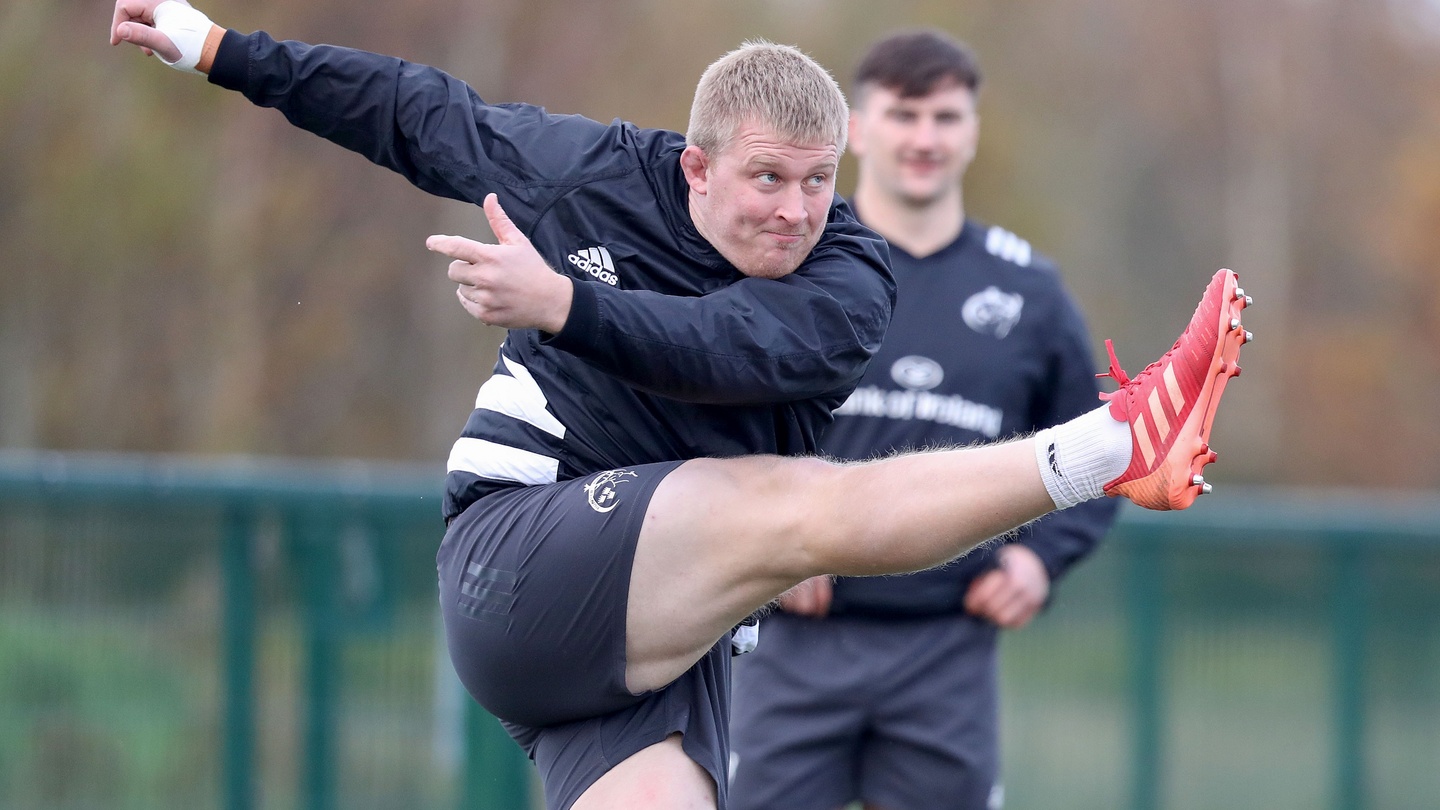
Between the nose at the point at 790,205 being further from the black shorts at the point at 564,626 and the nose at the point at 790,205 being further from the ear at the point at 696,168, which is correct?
the black shorts at the point at 564,626

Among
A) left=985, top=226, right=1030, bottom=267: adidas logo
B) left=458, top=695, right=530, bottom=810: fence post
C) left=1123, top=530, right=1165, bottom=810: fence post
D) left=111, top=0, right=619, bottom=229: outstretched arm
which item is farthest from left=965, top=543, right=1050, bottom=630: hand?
left=1123, top=530, right=1165, bottom=810: fence post

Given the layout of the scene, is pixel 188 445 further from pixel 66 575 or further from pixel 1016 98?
pixel 1016 98

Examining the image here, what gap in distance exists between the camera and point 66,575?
6.32m

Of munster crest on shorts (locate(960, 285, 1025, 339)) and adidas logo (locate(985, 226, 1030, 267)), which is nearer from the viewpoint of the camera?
munster crest on shorts (locate(960, 285, 1025, 339))

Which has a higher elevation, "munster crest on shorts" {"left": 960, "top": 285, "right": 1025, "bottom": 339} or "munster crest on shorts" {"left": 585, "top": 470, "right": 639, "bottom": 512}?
"munster crest on shorts" {"left": 960, "top": 285, "right": 1025, "bottom": 339}

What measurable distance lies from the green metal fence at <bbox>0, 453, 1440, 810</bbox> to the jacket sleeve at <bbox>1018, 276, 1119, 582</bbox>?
2.54m

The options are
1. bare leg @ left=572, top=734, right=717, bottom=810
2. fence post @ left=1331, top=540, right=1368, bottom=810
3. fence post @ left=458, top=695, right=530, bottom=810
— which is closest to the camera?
bare leg @ left=572, top=734, right=717, bottom=810

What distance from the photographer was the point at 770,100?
125 inches

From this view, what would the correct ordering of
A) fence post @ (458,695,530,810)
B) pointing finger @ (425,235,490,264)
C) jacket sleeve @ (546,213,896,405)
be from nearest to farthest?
pointing finger @ (425,235,490,264) < jacket sleeve @ (546,213,896,405) < fence post @ (458,695,530,810)

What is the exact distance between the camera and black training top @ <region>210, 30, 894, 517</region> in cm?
326

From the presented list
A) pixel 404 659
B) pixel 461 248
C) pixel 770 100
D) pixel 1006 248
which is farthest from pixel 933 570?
pixel 404 659

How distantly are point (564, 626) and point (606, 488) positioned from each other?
285mm

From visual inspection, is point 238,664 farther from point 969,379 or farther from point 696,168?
point 696,168

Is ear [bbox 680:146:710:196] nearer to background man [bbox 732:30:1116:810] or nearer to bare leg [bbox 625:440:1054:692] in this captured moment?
bare leg [bbox 625:440:1054:692]
